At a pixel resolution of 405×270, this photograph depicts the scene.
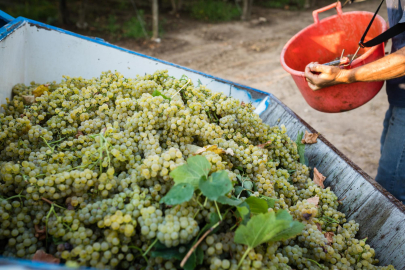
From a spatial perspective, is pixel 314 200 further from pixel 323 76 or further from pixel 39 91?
pixel 39 91

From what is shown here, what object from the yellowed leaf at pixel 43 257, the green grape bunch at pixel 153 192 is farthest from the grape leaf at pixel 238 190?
the yellowed leaf at pixel 43 257

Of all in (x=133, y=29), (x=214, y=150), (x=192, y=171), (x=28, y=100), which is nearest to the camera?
(x=192, y=171)

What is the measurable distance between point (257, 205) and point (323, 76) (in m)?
1.02

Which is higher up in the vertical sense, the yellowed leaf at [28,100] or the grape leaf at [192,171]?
the grape leaf at [192,171]

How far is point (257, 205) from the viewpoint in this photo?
106 centimetres

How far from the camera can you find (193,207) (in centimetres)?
99

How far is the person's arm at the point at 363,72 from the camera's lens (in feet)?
5.13

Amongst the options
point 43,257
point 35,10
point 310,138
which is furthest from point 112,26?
point 43,257

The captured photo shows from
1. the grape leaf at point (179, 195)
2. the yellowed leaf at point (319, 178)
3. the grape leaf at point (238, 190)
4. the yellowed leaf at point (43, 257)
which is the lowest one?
the yellowed leaf at point (43, 257)

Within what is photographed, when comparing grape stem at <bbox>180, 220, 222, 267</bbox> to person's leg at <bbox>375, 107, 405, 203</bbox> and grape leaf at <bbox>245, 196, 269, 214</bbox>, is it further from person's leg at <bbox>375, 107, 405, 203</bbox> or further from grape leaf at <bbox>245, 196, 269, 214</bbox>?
person's leg at <bbox>375, 107, 405, 203</bbox>

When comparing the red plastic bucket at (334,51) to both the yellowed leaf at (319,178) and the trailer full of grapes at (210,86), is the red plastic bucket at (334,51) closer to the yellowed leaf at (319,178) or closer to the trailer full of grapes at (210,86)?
the trailer full of grapes at (210,86)

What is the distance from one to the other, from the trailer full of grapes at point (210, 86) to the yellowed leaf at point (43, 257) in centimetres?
110

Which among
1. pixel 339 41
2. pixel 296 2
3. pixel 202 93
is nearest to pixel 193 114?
pixel 202 93

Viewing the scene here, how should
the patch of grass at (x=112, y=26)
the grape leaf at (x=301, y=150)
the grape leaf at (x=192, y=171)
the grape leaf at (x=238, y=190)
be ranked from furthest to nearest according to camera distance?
1. the patch of grass at (x=112, y=26)
2. the grape leaf at (x=301, y=150)
3. the grape leaf at (x=238, y=190)
4. the grape leaf at (x=192, y=171)
